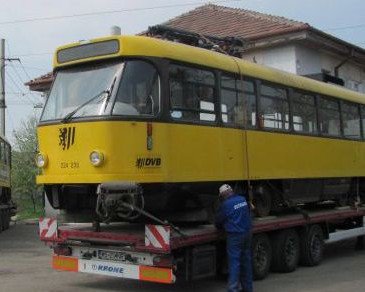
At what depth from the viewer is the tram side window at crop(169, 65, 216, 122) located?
9383mm

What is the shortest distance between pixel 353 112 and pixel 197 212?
6.72 metres

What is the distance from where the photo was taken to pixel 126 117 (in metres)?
8.81

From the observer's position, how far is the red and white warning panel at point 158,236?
8.73 metres

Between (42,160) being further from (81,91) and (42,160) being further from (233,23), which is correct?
(233,23)

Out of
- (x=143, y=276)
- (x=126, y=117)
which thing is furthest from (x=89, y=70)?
(x=143, y=276)

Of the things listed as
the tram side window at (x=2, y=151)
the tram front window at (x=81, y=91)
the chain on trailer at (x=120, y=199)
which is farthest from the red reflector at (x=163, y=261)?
the tram side window at (x=2, y=151)

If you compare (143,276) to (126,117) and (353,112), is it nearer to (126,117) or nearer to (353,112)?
(126,117)

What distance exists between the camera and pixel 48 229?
33.4ft

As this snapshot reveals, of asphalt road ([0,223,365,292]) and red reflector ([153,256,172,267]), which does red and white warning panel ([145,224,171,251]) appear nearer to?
red reflector ([153,256,172,267])

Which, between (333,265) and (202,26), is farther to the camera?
(202,26)

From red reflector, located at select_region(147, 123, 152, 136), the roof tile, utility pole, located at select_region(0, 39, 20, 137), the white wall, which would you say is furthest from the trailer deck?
utility pole, located at select_region(0, 39, 20, 137)

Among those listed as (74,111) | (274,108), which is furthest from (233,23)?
(74,111)

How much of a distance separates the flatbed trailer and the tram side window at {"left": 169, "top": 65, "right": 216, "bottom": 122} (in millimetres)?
1678

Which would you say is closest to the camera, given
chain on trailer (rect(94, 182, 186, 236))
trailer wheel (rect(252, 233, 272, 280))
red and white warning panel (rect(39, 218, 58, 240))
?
chain on trailer (rect(94, 182, 186, 236))
